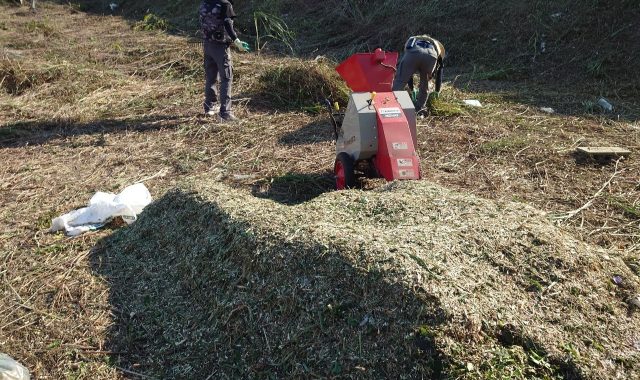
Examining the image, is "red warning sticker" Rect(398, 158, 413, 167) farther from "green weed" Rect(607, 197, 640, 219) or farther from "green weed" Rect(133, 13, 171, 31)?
"green weed" Rect(133, 13, 171, 31)

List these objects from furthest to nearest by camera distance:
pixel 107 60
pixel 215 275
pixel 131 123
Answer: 1. pixel 107 60
2. pixel 131 123
3. pixel 215 275

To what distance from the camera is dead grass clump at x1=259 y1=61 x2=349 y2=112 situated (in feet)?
23.7

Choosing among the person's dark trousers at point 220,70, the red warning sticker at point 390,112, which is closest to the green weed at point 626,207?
the red warning sticker at point 390,112

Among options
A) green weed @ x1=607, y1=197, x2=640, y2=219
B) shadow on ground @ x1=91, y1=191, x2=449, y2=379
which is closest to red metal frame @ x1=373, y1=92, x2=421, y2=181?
shadow on ground @ x1=91, y1=191, x2=449, y2=379

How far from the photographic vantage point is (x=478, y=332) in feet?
7.90

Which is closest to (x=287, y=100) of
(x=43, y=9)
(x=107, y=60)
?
(x=107, y=60)

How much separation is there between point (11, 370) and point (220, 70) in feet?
15.0

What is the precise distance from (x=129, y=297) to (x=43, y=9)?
15.1 meters

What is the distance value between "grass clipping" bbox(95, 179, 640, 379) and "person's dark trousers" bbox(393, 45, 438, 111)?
2916mm

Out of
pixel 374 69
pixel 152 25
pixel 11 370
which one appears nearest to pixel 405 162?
pixel 374 69

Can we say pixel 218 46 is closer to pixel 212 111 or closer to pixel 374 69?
pixel 212 111

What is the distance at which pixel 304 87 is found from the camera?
727 cm

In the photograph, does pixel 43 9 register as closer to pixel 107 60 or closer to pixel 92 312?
pixel 107 60

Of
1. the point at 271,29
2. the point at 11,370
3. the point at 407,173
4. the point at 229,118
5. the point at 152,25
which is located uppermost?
the point at 271,29
